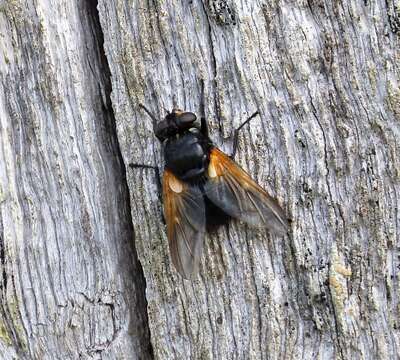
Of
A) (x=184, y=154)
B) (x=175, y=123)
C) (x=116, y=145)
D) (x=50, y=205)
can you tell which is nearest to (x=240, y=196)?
(x=184, y=154)

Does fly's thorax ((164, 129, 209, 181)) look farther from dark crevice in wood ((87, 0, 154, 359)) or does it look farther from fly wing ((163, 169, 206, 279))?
dark crevice in wood ((87, 0, 154, 359))

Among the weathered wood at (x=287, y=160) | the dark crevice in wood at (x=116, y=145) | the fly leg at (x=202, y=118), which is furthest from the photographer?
the dark crevice in wood at (x=116, y=145)

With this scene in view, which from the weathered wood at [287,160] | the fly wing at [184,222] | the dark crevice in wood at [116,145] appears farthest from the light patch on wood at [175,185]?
the dark crevice in wood at [116,145]

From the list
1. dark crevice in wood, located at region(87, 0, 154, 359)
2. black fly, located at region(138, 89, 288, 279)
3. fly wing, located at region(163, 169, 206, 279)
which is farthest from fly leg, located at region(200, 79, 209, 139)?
dark crevice in wood, located at region(87, 0, 154, 359)

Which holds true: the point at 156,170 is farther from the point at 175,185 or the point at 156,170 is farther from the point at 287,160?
the point at 287,160

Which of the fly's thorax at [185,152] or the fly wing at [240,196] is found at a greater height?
the fly's thorax at [185,152]

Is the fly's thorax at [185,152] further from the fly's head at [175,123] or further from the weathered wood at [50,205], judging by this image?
the weathered wood at [50,205]

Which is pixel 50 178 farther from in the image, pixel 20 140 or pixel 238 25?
pixel 238 25
